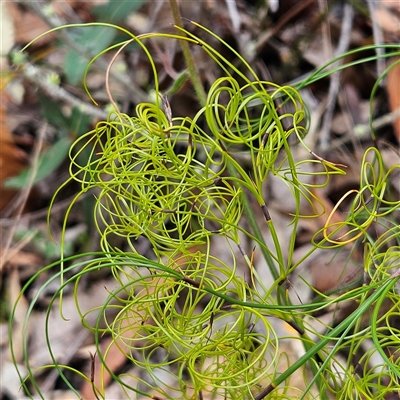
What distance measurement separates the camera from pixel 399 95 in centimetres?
120

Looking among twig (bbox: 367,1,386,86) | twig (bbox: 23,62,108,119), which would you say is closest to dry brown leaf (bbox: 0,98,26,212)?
twig (bbox: 23,62,108,119)

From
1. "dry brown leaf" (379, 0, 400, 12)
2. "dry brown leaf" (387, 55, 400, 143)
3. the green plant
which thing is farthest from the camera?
"dry brown leaf" (379, 0, 400, 12)

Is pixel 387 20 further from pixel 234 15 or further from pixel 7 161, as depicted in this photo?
pixel 7 161

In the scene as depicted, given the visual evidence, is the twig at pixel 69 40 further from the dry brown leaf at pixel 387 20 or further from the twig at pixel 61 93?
the dry brown leaf at pixel 387 20

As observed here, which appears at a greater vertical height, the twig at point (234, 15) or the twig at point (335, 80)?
the twig at point (234, 15)

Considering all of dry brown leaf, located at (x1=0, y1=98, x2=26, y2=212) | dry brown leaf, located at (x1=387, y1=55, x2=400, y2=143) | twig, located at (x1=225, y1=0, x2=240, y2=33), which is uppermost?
twig, located at (x1=225, y1=0, x2=240, y2=33)

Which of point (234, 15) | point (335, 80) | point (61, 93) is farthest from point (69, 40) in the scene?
point (335, 80)

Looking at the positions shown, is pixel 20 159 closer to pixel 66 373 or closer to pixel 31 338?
pixel 31 338

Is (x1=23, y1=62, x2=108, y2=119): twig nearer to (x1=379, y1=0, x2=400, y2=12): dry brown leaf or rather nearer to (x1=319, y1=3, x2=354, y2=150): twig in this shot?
(x1=319, y1=3, x2=354, y2=150): twig

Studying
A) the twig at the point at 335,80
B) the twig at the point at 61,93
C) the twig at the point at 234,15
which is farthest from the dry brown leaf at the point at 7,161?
the twig at the point at 335,80

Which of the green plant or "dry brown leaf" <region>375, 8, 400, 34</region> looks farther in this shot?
"dry brown leaf" <region>375, 8, 400, 34</region>

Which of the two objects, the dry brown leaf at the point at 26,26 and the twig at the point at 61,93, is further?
the dry brown leaf at the point at 26,26

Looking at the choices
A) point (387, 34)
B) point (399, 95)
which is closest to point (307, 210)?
point (399, 95)

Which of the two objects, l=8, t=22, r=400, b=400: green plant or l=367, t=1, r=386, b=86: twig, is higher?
l=8, t=22, r=400, b=400: green plant
